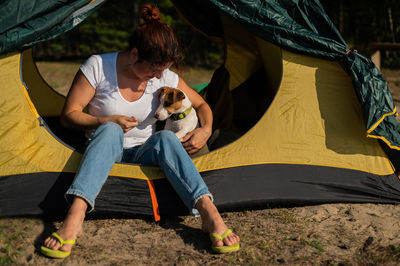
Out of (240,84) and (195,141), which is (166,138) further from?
(240,84)

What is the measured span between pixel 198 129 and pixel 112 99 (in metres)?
0.64

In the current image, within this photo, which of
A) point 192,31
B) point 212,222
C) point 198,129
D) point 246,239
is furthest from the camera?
point 192,31

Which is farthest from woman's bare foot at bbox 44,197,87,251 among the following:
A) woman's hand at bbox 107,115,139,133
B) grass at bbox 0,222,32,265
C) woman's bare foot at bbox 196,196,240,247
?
woman's bare foot at bbox 196,196,240,247

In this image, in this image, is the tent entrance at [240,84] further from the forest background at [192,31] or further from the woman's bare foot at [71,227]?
the forest background at [192,31]

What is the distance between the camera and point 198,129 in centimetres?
303

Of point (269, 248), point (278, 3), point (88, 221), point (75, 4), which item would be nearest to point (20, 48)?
point (75, 4)

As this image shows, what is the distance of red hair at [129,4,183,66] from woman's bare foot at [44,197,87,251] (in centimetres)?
93

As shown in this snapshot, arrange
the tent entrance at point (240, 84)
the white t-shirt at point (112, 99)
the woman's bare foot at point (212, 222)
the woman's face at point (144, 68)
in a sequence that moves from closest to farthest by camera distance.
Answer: the woman's bare foot at point (212, 222) < the woman's face at point (144, 68) < the white t-shirt at point (112, 99) < the tent entrance at point (240, 84)

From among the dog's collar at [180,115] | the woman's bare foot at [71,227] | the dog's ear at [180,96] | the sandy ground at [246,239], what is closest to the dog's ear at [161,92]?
the dog's ear at [180,96]

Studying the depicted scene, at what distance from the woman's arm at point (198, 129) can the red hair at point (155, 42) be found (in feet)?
1.94

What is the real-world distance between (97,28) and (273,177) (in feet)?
40.2

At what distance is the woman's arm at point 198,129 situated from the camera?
2.96 meters

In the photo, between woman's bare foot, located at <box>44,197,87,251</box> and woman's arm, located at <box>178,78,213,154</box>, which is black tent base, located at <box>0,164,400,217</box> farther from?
woman's bare foot, located at <box>44,197,87,251</box>

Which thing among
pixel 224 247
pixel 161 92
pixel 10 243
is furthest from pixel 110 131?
pixel 224 247
